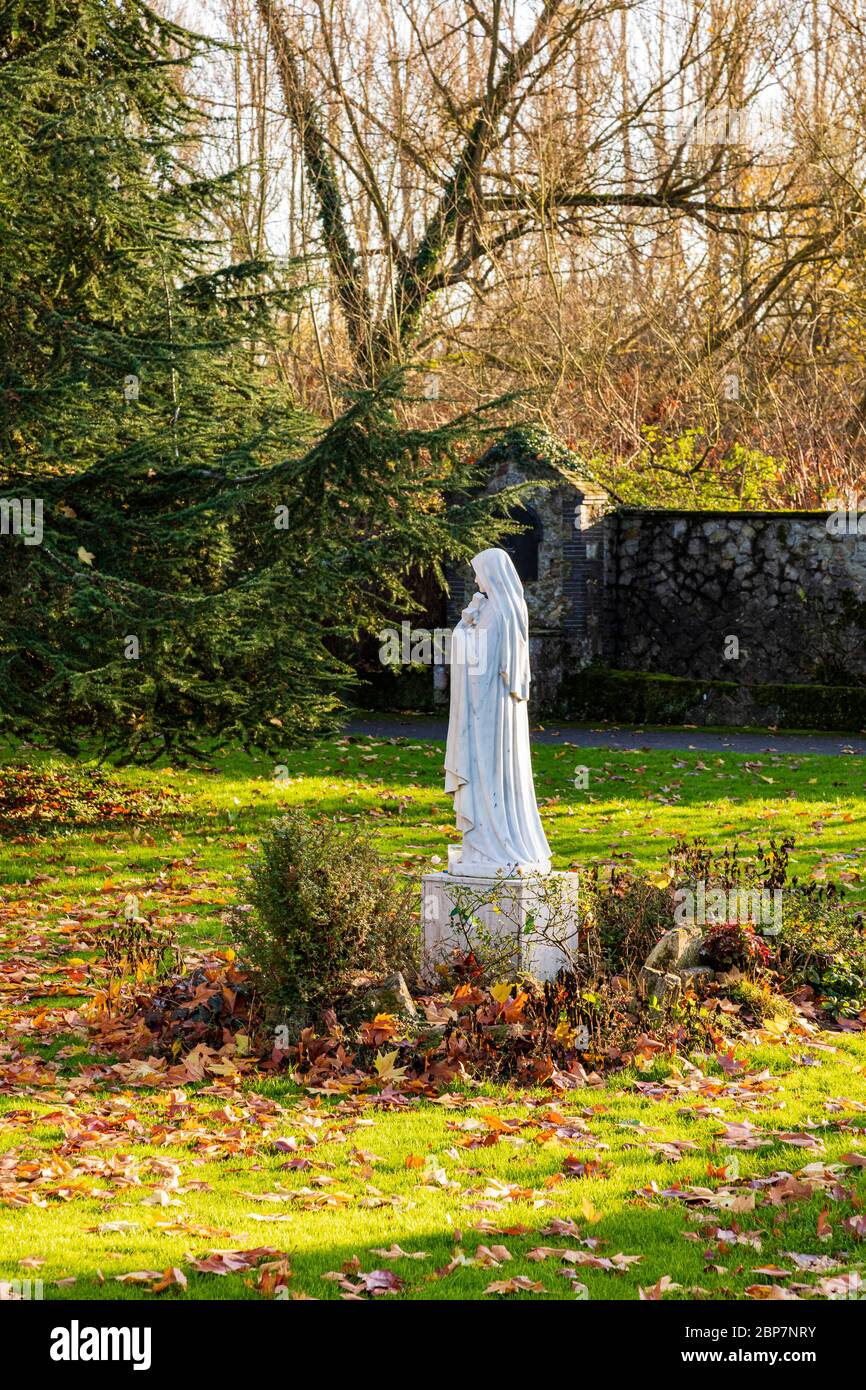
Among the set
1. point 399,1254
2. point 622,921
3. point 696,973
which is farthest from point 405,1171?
point 622,921

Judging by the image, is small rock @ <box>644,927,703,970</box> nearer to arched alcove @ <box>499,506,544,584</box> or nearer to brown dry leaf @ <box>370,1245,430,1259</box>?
brown dry leaf @ <box>370,1245,430,1259</box>

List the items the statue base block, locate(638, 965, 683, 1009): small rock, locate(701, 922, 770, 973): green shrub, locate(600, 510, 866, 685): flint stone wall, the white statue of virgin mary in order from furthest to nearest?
locate(600, 510, 866, 685): flint stone wall < locate(701, 922, 770, 973): green shrub < the white statue of virgin mary < the statue base block < locate(638, 965, 683, 1009): small rock

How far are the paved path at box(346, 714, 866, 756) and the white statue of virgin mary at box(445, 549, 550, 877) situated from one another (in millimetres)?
10583

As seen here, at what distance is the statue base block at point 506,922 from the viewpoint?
30.5 feet

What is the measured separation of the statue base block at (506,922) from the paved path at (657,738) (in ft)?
35.3

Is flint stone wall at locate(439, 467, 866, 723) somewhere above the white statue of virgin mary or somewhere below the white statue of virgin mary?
above

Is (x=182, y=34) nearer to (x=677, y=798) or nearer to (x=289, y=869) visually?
(x=677, y=798)

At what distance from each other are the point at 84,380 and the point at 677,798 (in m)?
7.45

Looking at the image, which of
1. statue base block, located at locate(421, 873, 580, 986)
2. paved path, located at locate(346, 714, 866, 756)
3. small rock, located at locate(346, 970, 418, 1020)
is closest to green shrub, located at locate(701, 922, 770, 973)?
statue base block, located at locate(421, 873, 580, 986)

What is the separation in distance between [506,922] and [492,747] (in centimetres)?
106

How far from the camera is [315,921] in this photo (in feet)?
28.9

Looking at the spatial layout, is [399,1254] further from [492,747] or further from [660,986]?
[492,747]

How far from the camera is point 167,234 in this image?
15406 mm

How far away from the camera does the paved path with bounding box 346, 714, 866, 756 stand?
2033 cm
